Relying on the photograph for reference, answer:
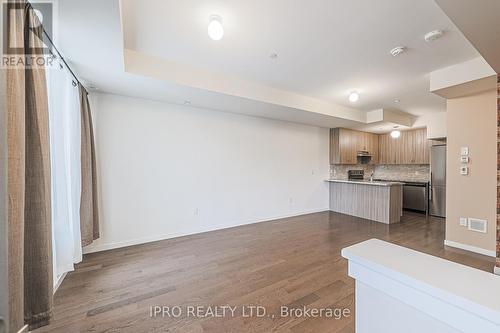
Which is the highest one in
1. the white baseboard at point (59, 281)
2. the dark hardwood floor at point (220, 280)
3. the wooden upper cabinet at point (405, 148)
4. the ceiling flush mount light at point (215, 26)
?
the ceiling flush mount light at point (215, 26)

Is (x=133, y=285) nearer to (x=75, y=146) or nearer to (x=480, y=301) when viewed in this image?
(x=75, y=146)

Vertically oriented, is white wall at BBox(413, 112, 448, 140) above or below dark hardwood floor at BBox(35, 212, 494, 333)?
above

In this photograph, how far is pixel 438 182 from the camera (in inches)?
213

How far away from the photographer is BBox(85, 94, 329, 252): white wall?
3.39m

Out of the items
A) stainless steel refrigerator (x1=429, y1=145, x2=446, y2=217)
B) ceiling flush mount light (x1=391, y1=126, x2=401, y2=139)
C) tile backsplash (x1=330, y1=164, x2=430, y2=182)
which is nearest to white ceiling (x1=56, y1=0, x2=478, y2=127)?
ceiling flush mount light (x1=391, y1=126, x2=401, y2=139)

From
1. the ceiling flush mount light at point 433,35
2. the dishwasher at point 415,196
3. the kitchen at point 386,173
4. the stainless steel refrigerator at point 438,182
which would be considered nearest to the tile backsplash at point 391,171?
the kitchen at point 386,173

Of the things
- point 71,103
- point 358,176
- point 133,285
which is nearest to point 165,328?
point 133,285

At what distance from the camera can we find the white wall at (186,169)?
3.39 m

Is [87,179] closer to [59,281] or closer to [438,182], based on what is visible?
[59,281]

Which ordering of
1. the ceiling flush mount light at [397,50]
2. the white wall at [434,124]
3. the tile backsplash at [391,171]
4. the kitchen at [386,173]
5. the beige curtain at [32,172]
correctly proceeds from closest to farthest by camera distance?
the beige curtain at [32,172]
the ceiling flush mount light at [397,50]
the kitchen at [386,173]
the white wall at [434,124]
the tile backsplash at [391,171]

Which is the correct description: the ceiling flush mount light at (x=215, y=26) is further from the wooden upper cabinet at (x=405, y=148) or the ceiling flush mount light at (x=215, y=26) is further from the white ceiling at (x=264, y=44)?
the wooden upper cabinet at (x=405, y=148)

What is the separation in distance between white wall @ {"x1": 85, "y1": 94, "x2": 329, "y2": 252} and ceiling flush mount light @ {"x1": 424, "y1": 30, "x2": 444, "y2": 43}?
3.17m

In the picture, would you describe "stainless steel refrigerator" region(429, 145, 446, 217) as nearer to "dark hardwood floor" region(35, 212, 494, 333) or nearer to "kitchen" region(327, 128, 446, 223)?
"kitchen" region(327, 128, 446, 223)

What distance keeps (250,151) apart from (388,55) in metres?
2.95
